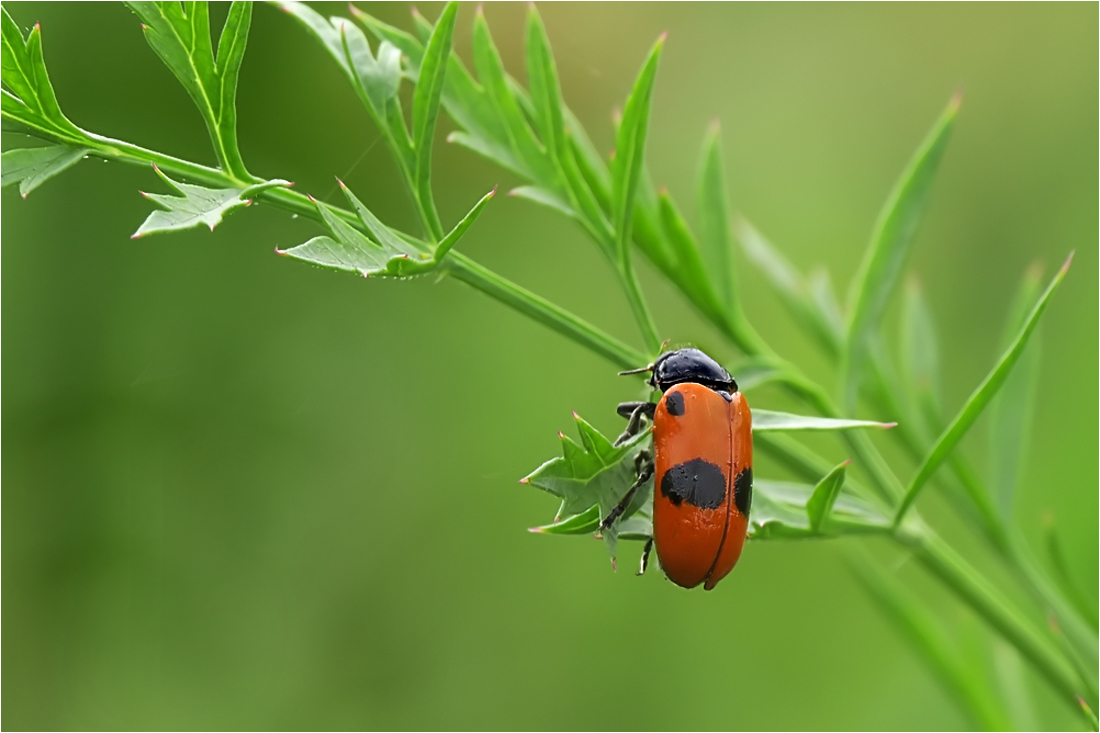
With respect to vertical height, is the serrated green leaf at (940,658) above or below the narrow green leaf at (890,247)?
below

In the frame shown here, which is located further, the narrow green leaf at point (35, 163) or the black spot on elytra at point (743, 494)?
the black spot on elytra at point (743, 494)

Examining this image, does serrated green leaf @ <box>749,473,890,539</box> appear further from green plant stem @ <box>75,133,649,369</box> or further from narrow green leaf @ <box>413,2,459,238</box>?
narrow green leaf @ <box>413,2,459,238</box>

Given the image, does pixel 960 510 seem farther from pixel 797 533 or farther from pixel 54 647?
pixel 54 647

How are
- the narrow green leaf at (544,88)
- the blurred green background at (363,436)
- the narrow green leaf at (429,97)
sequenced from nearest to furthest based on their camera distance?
the narrow green leaf at (429,97) < the narrow green leaf at (544,88) < the blurred green background at (363,436)

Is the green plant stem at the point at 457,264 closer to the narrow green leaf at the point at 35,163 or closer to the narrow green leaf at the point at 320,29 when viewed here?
the narrow green leaf at the point at 35,163

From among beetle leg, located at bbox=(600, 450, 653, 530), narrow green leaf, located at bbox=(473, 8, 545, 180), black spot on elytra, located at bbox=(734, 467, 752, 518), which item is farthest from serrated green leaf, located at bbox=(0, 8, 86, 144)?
black spot on elytra, located at bbox=(734, 467, 752, 518)

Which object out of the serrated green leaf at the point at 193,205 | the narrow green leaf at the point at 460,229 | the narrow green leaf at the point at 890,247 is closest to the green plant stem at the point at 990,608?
the narrow green leaf at the point at 890,247

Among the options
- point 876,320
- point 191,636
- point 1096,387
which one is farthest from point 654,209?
point 191,636
